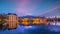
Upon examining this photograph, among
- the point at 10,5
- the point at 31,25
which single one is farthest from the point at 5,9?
the point at 31,25

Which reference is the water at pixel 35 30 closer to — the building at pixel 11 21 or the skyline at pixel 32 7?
the building at pixel 11 21

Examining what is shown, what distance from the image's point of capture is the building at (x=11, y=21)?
1911 mm

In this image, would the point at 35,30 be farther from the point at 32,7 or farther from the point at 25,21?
the point at 32,7

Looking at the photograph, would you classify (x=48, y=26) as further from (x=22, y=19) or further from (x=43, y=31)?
(x=22, y=19)

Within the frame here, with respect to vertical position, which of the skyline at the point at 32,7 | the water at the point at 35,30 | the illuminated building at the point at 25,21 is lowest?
the water at the point at 35,30

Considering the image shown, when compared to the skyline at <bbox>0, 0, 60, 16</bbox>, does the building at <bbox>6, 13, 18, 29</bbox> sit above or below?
below

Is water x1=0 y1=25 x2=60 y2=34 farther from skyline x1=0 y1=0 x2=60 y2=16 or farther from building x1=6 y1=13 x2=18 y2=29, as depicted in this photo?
skyline x1=0 y1=0 x2=60 y2=16

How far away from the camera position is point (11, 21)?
6.29 ft

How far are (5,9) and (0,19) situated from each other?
6.7 inches

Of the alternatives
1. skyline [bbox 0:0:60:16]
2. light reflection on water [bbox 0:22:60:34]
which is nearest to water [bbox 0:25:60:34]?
light reflection on water [bbox 0:22:60:34]

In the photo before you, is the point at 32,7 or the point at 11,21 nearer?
the point at 11,21

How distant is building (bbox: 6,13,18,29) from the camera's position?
1911 mm

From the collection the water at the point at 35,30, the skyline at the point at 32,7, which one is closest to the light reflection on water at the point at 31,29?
the water at the point at 35,30

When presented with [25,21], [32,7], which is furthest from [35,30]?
[32,7]
